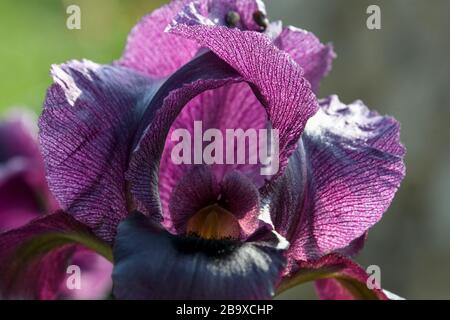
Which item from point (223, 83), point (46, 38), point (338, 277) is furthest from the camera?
point (46, 38)

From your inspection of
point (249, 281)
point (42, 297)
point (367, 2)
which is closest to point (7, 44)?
point (367, 2)

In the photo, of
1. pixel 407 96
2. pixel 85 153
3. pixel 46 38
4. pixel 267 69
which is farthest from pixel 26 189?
Answer: pixel 46 38

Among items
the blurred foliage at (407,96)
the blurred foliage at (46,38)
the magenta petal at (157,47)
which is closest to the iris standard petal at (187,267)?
the magenta petal at (157,47)

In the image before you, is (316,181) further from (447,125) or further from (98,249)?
(447,125)

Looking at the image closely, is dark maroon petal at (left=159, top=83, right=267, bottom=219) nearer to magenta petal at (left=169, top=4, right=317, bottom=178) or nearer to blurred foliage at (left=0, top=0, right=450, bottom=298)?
magenta petal at (left=169, top=4, right=317, bottom=178)

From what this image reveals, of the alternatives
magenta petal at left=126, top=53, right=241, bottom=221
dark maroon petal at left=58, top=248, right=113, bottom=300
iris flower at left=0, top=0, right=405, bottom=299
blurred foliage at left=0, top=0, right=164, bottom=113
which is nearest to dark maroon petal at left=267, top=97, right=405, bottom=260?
iris flower at left=0, top=0, right=405, bottom=299

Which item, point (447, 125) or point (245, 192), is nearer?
point (245, 192)

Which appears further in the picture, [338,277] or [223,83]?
[338,277]

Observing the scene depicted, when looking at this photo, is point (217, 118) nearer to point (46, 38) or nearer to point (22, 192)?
point (22, 192)
